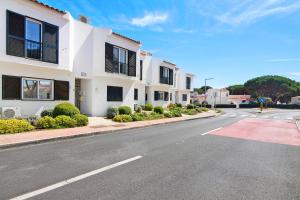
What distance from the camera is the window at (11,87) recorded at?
13.4 m

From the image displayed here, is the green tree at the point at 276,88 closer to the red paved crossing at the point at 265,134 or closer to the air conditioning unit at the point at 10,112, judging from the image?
the red paved crossing at the point at 265,134

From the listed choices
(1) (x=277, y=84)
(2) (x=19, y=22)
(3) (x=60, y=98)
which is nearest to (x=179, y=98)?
(3) (x=60, y=98)

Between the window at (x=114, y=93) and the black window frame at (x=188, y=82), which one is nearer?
the window at (x=114, y=93)

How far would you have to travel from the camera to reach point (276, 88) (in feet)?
271

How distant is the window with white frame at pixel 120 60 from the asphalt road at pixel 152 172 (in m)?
12.7

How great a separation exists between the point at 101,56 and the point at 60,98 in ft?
16.3

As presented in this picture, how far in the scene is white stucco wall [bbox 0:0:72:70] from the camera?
12594 mm

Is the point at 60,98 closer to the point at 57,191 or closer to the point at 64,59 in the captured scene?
the point at 64,59

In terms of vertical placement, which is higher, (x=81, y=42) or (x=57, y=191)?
(x=81, y=42)

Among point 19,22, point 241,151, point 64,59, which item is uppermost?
point 19,22

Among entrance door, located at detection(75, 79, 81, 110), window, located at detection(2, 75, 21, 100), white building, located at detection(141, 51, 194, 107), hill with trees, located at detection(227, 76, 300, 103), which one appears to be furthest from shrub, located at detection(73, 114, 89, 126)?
hill with trees, located at detection(227, 76, 300, 103)

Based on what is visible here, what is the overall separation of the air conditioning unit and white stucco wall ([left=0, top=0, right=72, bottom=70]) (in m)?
2.71

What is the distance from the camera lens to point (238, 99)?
78.7 meters

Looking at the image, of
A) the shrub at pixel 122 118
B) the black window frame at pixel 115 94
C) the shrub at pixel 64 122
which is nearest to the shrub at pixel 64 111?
the shrub at pixel 64 122
